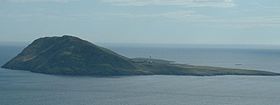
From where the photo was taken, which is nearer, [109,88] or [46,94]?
[46,94]

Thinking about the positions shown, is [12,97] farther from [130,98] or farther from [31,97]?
[130,98]

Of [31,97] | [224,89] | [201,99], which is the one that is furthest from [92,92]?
[224,89]

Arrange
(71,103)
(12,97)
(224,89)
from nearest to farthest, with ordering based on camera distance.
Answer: (71,103), (12,97), (224,89)

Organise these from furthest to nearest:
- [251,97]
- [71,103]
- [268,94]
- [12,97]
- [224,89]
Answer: [224,89], [268,94], [251,97], [12,97], [71,103]

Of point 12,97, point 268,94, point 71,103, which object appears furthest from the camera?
point 268,94

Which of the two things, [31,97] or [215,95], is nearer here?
[31,97]

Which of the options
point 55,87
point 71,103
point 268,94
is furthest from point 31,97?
point 268,94

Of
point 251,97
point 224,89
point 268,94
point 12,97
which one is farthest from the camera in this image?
point 224,89

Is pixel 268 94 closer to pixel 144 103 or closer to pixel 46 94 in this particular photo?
pixel 144 103

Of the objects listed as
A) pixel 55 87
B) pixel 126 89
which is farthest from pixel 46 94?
pixel 126 89
